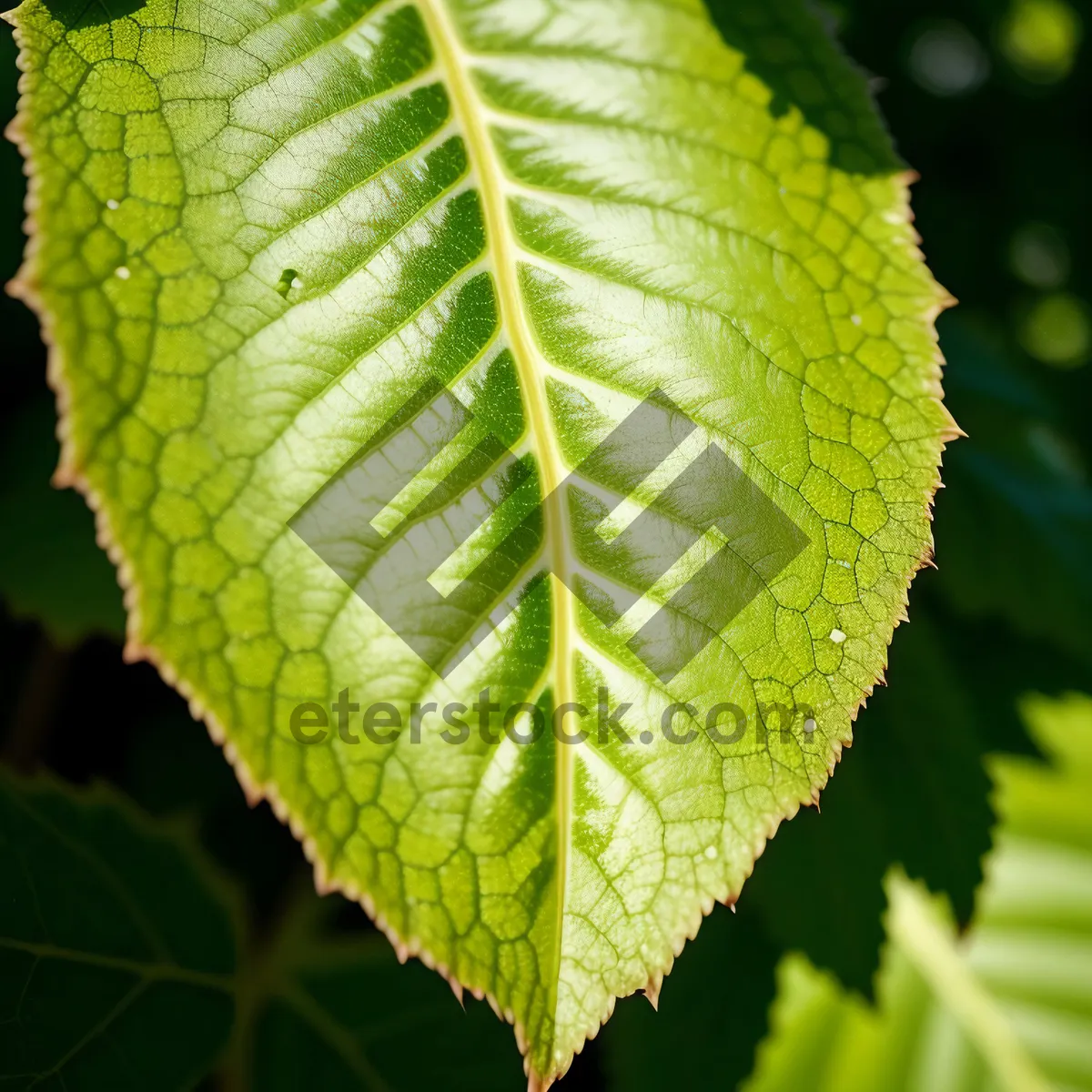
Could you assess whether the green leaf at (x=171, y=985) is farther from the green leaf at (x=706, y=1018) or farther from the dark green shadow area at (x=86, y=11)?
the dark green shadow area at (x=86, y=11)

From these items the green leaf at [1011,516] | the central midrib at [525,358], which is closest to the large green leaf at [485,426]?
the central midrib at [525,358]

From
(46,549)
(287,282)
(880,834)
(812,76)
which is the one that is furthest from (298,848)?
(812,76)

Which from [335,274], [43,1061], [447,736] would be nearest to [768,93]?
[335,274]

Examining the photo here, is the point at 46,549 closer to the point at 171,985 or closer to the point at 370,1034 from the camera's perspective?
the point at 171,985

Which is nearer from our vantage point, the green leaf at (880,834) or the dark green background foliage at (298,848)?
the dark green background foliage at (298,848)

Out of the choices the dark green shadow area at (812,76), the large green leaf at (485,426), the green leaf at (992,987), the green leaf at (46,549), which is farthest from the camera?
the green leaf at (992,987)

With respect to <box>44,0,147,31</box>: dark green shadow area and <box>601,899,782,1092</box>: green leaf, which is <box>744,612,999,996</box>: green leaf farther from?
<box>44,0,147,31</box>: dark green shadow area

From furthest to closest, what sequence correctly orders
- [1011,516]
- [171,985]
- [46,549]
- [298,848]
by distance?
[1011,516]
[298,848]
[46,549]
[171,985]
